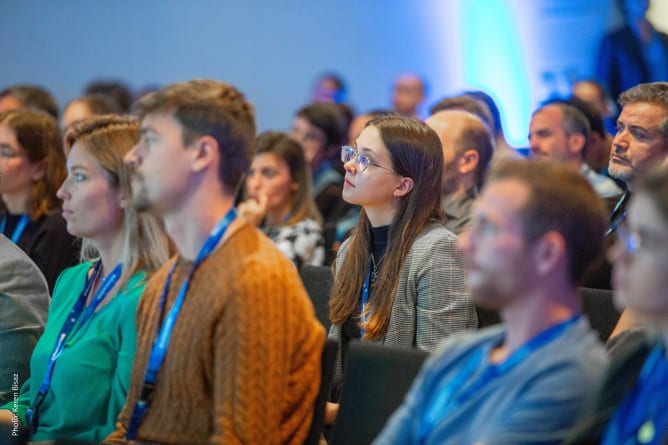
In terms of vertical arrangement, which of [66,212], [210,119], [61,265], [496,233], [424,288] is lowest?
[61,265]

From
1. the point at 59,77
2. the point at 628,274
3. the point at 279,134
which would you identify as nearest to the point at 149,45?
the point at 59,77

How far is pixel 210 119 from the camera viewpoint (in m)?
2.31

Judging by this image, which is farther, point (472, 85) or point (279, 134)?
point (472, 85)

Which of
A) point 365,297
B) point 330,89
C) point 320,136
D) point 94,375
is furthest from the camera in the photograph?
point 330,89

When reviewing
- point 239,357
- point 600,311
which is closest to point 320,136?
point 600,311

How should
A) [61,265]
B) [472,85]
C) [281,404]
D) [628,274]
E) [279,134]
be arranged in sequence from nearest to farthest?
[628,274] < [281,404] < [61,265] < [279,134] < [472,85]

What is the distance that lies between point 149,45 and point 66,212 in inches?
301

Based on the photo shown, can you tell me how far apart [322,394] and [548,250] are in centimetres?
74

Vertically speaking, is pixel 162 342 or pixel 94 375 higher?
pixel 162 342

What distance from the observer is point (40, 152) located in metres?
4.10

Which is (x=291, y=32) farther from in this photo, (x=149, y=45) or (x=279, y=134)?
(x=279, y=134)

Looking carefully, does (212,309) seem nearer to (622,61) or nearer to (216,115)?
(216,115)

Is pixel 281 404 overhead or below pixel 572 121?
below

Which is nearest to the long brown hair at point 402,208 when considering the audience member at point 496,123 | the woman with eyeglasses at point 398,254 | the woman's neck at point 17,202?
the woman with eyeglasses at point 398,254
